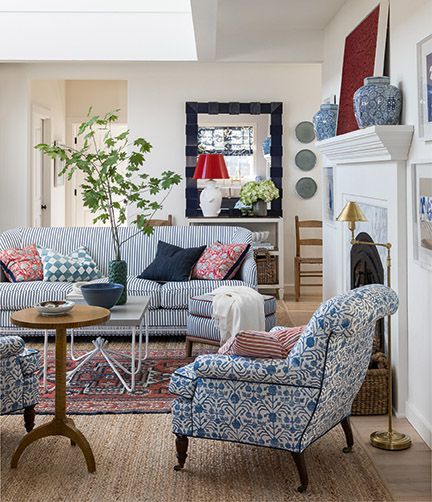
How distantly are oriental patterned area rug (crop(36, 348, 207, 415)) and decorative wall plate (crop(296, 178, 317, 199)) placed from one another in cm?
383

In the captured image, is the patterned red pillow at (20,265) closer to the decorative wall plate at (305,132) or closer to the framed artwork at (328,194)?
the framed artwork at (328,194)

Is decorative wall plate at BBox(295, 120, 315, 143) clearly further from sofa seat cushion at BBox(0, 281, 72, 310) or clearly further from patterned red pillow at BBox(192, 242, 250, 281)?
sofa seat cushion at BBox(0, 281, 72, 310)

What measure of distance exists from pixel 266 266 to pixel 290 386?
5413 mm

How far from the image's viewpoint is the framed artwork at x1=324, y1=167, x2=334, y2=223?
20.9 feet

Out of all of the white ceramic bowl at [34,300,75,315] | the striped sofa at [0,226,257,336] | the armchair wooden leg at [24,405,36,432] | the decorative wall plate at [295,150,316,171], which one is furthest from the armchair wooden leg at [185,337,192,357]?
the decorative wall plate at [295,150,316,171]

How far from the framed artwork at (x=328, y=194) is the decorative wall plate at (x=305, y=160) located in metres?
2.49

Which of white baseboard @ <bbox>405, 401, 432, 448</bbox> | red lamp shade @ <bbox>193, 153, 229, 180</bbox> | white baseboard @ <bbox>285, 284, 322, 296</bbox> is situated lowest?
white baseboard @ <bbox>405, 401, 432, 448</bbox>

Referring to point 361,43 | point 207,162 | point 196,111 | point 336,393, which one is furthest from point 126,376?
point 196,111

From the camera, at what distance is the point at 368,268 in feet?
16.1

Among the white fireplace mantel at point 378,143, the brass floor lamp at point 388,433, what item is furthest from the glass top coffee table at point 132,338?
the white fireplace mantel at point 378,143

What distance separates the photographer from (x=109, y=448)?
3.80 m

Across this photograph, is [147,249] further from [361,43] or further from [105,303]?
[361,43]

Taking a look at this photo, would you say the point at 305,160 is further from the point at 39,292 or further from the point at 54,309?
the point at 54,309

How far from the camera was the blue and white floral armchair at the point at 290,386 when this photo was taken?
319 centimetres
